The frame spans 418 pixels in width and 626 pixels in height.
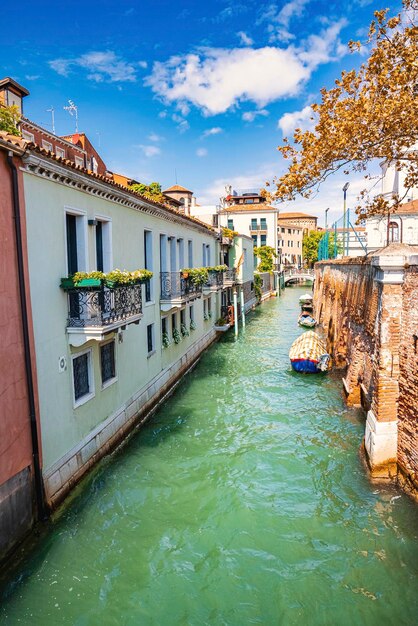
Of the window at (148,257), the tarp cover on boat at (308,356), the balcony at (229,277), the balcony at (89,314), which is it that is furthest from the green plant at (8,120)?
the balcony at (229,277)

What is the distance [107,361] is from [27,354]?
11.2 ft

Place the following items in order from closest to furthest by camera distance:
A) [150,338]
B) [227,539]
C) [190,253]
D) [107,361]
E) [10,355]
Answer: [10,355] < [227,539] < [107,361] < [150,338] < [190,253]

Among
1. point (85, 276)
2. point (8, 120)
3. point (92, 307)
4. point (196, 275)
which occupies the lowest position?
point (92, 307)

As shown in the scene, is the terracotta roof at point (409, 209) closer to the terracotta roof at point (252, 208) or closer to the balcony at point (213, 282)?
the balcony at point (213, 282)

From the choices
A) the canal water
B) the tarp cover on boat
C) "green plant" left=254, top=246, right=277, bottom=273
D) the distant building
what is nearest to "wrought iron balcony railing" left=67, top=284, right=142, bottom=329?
the canal water

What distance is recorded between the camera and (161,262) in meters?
14.4

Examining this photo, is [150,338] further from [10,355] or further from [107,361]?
[10,355]

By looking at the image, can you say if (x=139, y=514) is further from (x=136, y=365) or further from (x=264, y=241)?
(x=264, y=241)

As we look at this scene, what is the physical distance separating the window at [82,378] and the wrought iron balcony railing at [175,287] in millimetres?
5189

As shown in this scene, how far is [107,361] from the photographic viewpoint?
10.3m

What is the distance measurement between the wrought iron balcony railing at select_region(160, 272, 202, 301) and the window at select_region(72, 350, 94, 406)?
519 centimetres

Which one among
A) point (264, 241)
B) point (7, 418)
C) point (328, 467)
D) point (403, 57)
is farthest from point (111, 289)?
point (264, 241)

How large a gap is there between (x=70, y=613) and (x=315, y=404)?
9717mm

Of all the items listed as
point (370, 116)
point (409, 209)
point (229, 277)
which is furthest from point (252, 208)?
point (370, 116)
